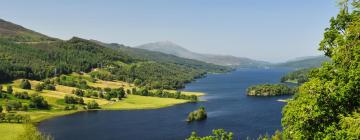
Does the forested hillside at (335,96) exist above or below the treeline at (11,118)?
above

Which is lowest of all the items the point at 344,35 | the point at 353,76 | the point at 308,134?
the point at 308,134

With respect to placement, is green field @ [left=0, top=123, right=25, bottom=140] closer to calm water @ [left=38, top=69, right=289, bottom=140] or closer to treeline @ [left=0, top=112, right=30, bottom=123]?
treeline @ [left=0, top=112, right=30, bottom=123]

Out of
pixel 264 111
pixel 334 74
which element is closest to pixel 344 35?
pixel 334 74

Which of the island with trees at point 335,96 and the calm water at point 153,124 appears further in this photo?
the calm water at point 153,124

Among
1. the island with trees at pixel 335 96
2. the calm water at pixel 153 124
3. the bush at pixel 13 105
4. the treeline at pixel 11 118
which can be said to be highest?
the island with trees at pixel 335 96

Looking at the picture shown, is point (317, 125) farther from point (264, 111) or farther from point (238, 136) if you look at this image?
point (264, 111)

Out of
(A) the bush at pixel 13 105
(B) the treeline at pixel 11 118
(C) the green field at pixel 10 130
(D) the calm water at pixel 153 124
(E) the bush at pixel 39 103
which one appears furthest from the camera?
(E) the bush at pixel 39 103

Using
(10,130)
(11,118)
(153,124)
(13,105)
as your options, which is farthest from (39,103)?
(153,124)

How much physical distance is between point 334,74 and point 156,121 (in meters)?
150

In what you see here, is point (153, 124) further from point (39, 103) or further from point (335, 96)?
point (335, 96)

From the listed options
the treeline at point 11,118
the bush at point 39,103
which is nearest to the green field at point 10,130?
the treeline at point 11,118

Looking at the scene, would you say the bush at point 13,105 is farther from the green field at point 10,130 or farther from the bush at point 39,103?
the green field at point 10,130

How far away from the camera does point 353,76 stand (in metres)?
23.8

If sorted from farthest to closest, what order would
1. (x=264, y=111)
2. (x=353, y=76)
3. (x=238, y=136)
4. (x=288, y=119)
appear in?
(x=264, y=111) → (x=238, y=136) → (x=288, y=119) → (x=353, y=76)
